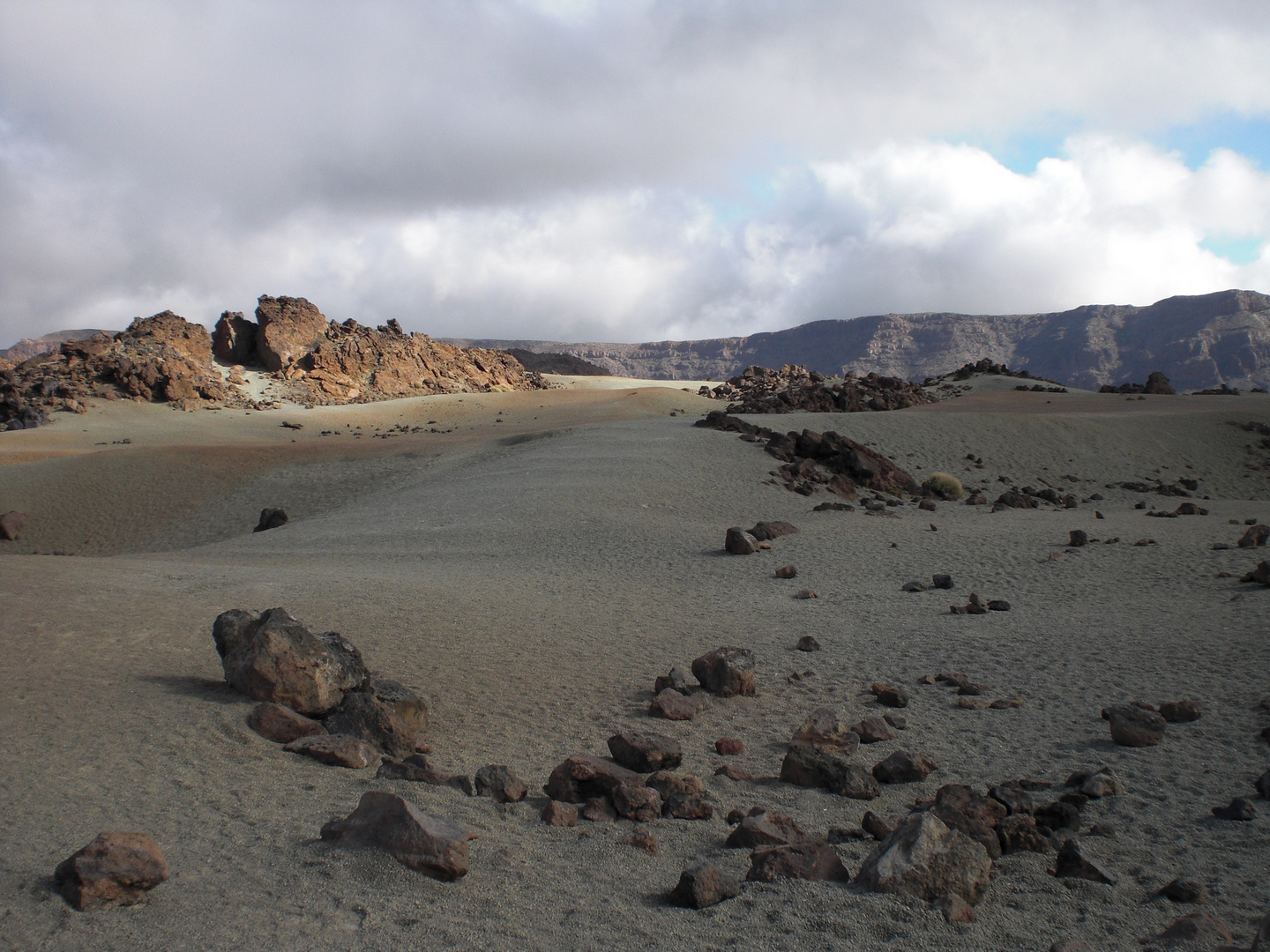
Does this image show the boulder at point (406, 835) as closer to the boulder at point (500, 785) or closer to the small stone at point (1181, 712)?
the boulder at point (500, 785)

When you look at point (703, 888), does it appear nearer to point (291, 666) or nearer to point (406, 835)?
point (406, 835)

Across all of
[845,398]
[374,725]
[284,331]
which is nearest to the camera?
[374,725]

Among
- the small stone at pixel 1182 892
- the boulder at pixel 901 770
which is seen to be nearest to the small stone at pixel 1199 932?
the small stone at pixel 1182 892

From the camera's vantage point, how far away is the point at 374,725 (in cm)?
479

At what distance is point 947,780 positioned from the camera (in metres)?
4.49

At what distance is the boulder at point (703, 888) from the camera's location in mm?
3127

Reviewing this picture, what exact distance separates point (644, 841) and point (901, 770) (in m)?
1.58

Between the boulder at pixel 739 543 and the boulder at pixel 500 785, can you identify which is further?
the boulder at pixel 739 543

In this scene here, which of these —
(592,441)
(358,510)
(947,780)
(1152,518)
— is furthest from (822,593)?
(592,441)

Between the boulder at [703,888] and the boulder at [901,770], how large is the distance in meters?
1.55

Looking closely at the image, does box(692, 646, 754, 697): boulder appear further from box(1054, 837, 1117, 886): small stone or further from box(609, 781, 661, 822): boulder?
box(1054, 837, 1117, 886): small stone

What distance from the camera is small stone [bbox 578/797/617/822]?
3.96 m

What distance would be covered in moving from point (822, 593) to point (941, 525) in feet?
17.9

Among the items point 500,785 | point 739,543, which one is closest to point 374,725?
point 500,785
